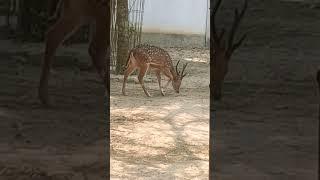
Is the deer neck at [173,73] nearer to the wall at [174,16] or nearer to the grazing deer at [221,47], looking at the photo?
the wall at [174,16]

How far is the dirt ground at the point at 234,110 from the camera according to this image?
137 centimetres

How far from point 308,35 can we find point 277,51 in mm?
81

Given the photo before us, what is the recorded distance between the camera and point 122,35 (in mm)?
5988

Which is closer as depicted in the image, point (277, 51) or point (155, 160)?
point (277, 51)

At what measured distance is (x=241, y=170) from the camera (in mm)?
1426

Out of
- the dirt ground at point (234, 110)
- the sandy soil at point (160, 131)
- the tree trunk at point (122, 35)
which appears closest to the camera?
the dirt ground at point (234, 110)

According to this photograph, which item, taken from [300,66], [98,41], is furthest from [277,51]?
[98,41]

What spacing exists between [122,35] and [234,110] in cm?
463

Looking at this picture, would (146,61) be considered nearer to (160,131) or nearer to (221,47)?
(160,131)

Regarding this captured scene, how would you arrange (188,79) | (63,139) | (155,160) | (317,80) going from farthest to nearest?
1. (188,79)
2. (155,160)
3. (63,139)
4. (317,80)

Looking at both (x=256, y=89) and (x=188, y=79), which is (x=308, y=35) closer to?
(x=256, y=89)

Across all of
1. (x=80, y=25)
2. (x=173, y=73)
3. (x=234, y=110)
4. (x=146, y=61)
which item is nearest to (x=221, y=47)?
(x=234, y=110)

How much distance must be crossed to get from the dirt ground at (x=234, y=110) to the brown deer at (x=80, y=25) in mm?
20

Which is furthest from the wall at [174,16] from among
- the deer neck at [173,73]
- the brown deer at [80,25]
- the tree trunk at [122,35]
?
the brown deer at [80,25]
